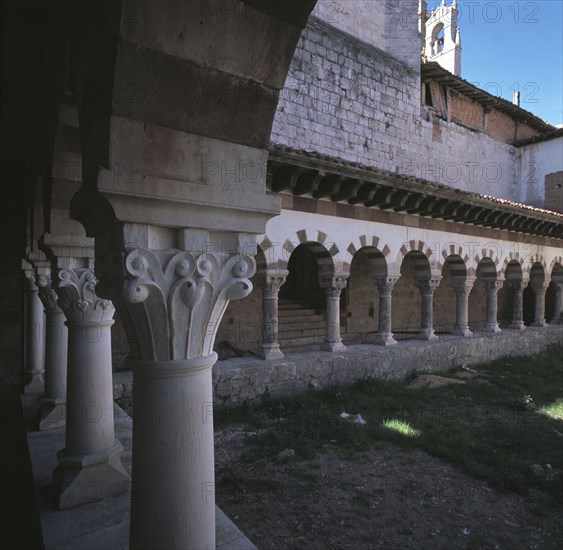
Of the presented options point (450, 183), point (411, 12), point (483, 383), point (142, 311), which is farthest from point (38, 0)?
point (450, 183)

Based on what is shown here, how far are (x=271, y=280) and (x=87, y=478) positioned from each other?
14.9 ft

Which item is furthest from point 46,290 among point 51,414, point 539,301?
point 539,301

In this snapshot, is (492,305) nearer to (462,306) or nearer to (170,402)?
(462,306)

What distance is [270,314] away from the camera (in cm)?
710

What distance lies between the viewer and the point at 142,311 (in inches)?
62.6

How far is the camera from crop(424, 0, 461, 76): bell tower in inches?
966

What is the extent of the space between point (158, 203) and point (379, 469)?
4.04 metres

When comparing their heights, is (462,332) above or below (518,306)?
below

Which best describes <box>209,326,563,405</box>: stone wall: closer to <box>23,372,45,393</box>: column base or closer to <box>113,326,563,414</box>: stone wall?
<box>113,326,563,414</box>: stone wall

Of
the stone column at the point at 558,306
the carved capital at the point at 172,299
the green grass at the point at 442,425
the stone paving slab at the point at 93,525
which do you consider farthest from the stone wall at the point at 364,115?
the carved capital at the point at 172,299

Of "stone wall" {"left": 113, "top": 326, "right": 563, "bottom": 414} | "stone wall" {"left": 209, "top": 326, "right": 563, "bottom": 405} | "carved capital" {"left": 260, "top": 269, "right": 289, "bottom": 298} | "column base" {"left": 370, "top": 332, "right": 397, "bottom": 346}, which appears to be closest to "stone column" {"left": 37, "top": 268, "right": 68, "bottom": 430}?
"stone wall" {"left": 113, "top": 326, "right": 563, "bottom": 414}

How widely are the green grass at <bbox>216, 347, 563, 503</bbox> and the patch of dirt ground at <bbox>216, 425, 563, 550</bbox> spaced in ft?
0.74

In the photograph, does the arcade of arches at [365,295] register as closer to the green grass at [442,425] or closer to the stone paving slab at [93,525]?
the green grass at [442,425]

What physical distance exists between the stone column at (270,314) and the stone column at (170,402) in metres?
5.29
